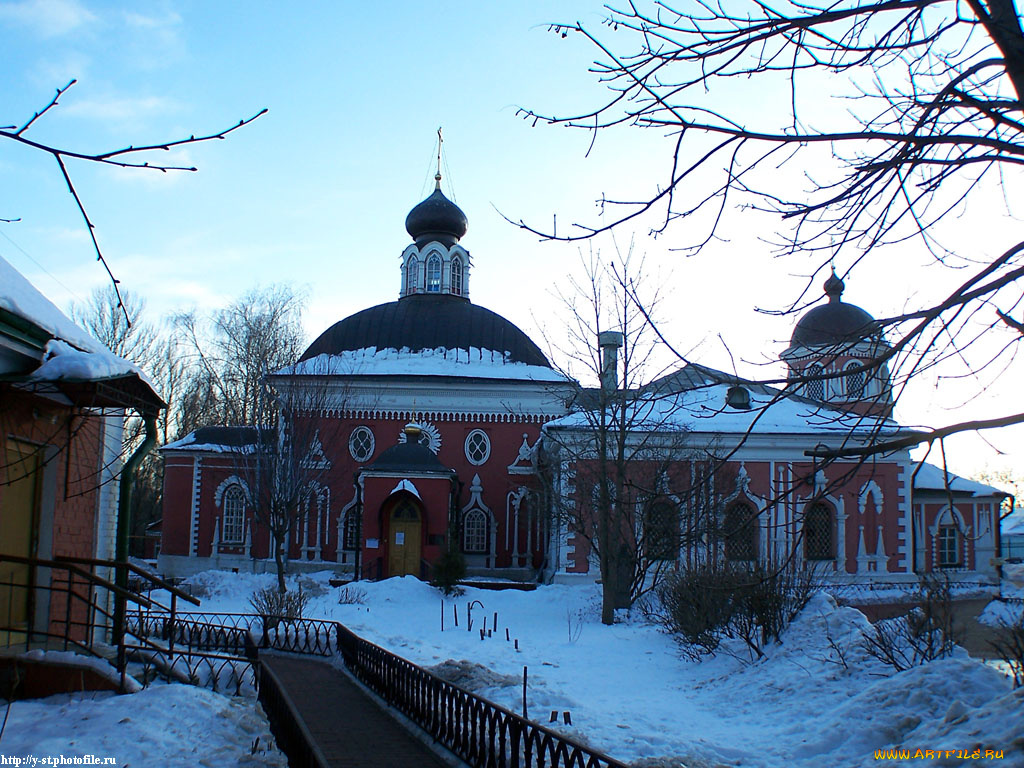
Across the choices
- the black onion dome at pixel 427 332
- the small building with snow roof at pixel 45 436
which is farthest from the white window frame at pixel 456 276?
the small building with snow roof at pixel 45 436

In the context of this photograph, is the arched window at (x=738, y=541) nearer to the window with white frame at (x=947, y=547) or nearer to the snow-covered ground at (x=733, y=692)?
the snow-covered ground at (x=733, y=692)

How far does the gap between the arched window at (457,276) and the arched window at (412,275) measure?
4.53 feet

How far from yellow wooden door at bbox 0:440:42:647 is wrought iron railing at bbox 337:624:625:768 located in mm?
3512

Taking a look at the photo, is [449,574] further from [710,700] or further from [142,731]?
[142,731]

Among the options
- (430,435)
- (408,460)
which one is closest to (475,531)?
(430,435)

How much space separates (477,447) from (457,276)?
27.8ft

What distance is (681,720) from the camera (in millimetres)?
8789

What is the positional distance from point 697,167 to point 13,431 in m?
6.56

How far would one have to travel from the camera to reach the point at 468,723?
23.7 ft

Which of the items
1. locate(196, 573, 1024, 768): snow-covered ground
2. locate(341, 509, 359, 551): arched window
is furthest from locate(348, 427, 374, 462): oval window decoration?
locate(196, 573, 1024, 768): snow-covered ground

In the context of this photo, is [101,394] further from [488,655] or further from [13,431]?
[488,655]

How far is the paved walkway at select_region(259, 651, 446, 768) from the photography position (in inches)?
287

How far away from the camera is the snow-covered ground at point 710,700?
6.43 metres

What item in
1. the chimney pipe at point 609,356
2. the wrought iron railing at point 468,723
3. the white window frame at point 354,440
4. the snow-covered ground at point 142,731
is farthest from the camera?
the white window frame at point 354,440
